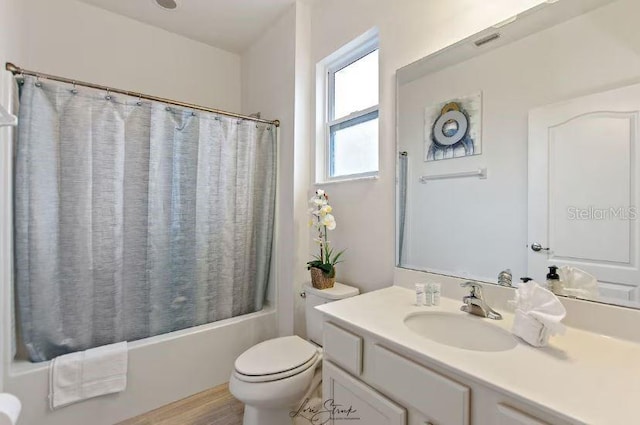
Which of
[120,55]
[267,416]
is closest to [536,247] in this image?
[267,416]

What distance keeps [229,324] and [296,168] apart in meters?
1.18

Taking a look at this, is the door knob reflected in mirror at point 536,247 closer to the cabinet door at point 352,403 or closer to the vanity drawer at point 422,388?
the vanity drawer at point 422,388

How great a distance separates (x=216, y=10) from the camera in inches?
84.4

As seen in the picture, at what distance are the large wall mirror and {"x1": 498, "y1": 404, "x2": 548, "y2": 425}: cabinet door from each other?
1.92ft

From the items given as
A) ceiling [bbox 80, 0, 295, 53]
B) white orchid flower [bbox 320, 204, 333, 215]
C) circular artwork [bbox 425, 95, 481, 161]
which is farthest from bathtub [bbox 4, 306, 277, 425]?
ceiling [bbox 80, 0, 295, 53]

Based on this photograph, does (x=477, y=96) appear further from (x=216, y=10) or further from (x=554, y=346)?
(x=216, y=10)

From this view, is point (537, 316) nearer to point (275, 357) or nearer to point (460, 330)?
point (460, 330)

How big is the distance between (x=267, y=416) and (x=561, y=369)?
125 centimetres

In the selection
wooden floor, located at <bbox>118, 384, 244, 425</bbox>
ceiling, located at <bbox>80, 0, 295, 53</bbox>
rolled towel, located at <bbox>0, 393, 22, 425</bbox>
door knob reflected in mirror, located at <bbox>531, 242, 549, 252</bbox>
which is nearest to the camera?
rolled towel, located at <bbox>0, 393, 22, 425</bbox>

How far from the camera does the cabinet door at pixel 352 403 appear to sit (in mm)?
909

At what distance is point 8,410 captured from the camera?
1.00 meters

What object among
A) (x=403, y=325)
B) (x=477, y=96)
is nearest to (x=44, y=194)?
(x=403, y=325)

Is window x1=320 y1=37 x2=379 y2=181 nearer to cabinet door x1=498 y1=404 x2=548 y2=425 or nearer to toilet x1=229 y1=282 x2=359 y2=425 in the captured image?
toilet x1=229 y1=282 x2=359 y2=425

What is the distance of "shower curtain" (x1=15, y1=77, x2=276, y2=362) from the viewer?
150 cm
